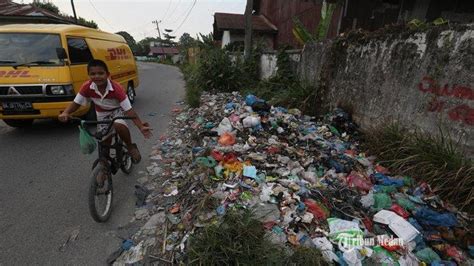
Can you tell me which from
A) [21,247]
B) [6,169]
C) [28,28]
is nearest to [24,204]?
[21,247]

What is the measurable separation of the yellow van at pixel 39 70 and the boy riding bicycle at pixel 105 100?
8.00 ft

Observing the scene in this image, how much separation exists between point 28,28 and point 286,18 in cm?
1283

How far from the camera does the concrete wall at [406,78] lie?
320 centimetres

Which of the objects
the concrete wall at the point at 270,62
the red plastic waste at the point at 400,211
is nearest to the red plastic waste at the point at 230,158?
the red plastic waste at the point at 400,211

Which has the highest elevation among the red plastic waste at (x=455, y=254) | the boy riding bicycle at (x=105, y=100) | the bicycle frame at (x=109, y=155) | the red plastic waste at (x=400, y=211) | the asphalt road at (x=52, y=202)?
the boy riding bicycle at (x=105, y=100)

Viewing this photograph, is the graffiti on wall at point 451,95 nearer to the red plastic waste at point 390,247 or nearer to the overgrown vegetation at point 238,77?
the red plastic waste at point 390,247

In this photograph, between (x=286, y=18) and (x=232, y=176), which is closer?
(x=232, y=176)

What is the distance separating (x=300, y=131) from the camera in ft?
15.9

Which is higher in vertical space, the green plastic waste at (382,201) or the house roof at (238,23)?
the house roof at (238,23)

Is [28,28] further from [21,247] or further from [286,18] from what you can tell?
[286,18]

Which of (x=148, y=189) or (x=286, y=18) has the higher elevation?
(x=286, y=18)

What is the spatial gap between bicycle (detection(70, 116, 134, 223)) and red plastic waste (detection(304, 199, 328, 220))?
218cm

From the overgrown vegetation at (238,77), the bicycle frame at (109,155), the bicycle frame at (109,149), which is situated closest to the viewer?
the bicycle frame at (109,149)

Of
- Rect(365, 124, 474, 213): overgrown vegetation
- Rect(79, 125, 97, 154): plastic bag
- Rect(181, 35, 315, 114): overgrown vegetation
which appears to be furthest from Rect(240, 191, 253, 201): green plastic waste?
Rect(181, 35, 315, 114): overgrown vegetation
